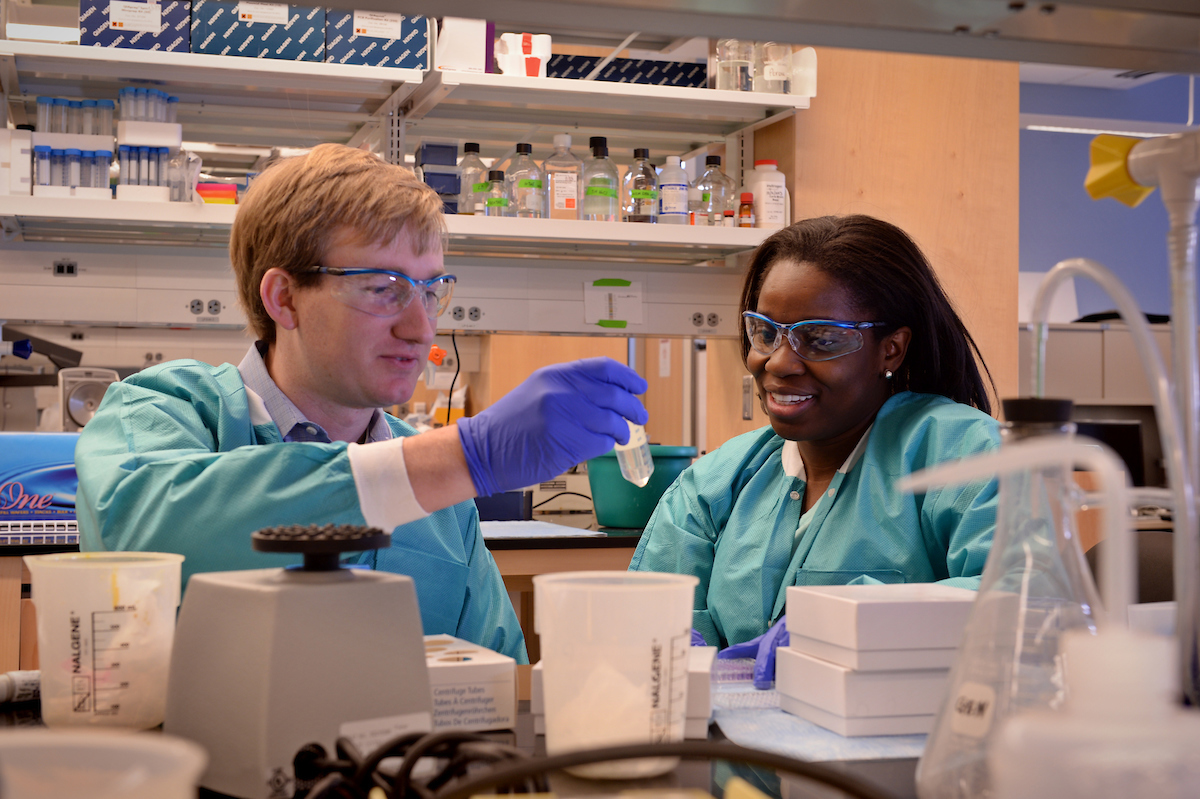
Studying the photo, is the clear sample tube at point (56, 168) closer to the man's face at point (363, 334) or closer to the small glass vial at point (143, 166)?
the small glass vial at point (143, 166)

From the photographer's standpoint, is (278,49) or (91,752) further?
(278,49)

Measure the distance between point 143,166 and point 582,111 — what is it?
141cm

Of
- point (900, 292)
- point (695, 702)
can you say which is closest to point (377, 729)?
point (695, 702)

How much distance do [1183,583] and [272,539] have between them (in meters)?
0.60

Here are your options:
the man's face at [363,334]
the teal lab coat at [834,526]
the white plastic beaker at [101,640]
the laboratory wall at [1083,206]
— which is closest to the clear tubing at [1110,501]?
the white plastic beaker at [101,640]

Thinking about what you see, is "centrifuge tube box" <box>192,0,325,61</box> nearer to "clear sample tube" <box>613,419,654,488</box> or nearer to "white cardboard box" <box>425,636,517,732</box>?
"clear sample tube" <box>613,419,654,488</box>

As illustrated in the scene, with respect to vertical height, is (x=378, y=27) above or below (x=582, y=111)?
above

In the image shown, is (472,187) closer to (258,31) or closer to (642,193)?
(642,193)

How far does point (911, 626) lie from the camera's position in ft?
2.83

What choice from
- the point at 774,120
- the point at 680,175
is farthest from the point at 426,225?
the point at 774,120

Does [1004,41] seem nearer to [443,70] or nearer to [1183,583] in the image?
[1183,583]

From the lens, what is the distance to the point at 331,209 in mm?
1510

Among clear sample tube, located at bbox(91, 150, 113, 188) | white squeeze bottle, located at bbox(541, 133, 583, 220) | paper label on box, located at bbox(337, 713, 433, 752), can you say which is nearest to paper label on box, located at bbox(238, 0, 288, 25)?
clear sample tube, located at bbox(91, 150, 113, 188)

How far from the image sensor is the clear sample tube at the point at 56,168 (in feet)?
9.93
